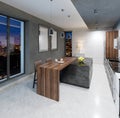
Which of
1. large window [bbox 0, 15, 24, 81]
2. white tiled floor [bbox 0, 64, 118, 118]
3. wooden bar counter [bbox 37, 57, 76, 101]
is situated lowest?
white tiled floor [bbox 0, 64, 118, 118]

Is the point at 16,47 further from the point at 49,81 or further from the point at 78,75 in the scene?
the point at 78,75

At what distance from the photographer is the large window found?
4449 millimetres

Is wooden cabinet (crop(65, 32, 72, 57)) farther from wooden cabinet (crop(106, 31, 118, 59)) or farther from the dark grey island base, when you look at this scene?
the dark grey island base

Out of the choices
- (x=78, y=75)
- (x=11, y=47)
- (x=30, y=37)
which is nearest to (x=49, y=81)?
(x=78, y=75)

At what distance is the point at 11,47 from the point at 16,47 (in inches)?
13.9

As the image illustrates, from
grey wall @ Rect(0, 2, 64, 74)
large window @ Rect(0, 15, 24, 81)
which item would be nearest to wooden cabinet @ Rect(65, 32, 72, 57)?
grey wall @ Rect(0, 2, 64, 74)

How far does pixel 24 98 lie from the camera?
335 centimetres

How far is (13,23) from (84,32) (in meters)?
6.09

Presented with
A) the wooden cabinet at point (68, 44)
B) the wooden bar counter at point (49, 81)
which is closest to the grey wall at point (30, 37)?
the wooden bar counter at point (49, 81)

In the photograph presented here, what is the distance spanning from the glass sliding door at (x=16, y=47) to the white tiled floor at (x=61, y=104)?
124 cm

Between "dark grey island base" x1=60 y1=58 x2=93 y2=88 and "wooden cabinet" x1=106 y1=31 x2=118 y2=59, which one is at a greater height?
"wooden cabinet" x1=106 y1=31 x2=118 y2=59

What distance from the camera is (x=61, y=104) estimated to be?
120 inches

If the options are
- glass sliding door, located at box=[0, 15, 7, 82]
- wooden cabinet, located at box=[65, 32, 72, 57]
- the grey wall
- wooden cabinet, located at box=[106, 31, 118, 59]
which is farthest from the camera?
wooden cabinet, located at box=[65, 32, 72, 57]

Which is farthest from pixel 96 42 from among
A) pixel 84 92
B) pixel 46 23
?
pixel 84 92
